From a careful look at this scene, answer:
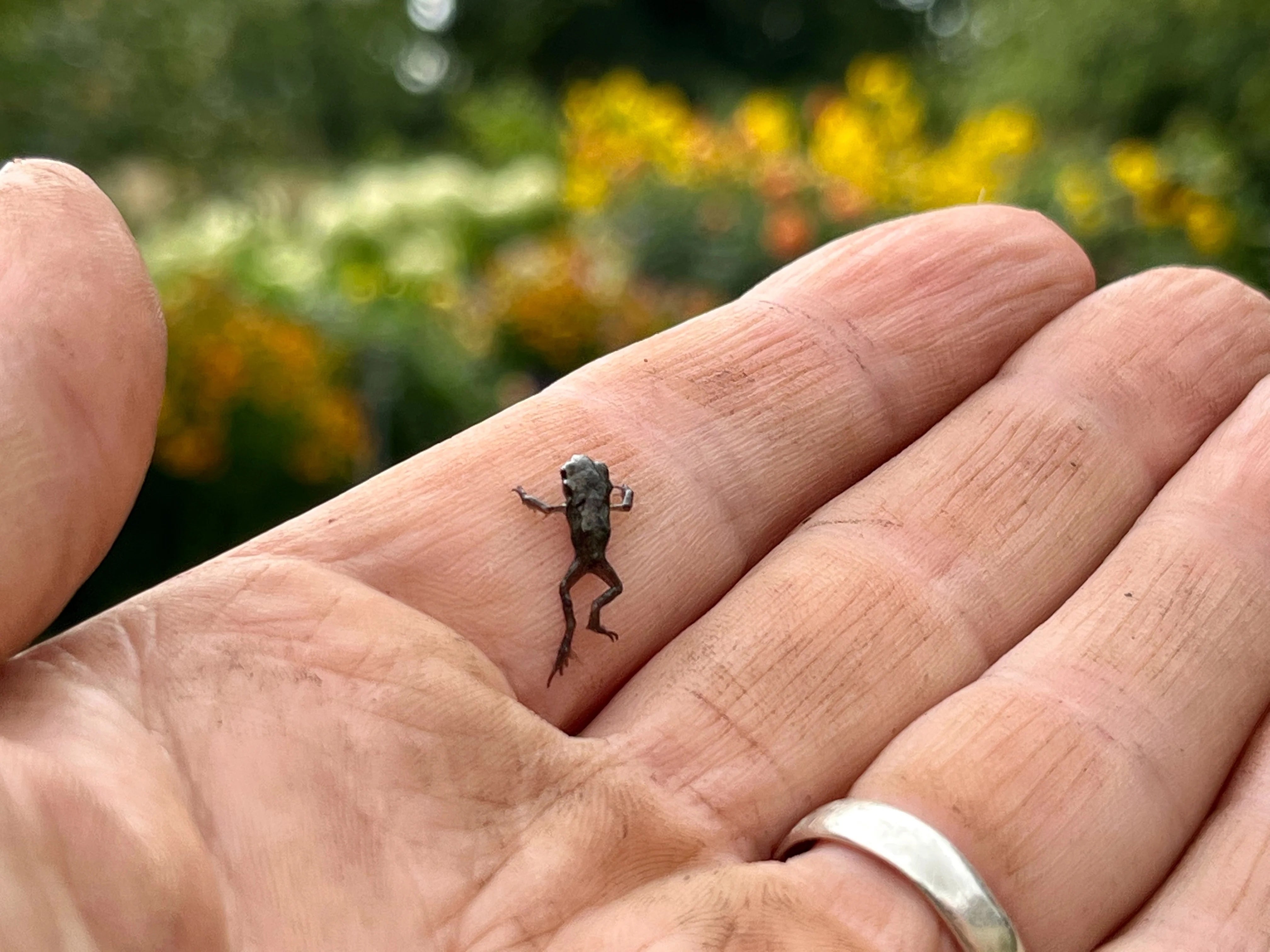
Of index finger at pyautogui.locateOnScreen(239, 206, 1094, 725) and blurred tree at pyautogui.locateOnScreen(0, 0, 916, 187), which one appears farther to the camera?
blurred tree at pyautogui.locateOnScreen(0, 0, 916, 187)

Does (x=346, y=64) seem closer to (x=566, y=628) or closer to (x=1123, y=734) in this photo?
(x=566, y=628)

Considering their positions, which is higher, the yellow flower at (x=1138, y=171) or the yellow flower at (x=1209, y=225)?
the yellow flower at (x=1138, y=171)

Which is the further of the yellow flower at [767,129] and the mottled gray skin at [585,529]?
the yellow flower at [767,129]

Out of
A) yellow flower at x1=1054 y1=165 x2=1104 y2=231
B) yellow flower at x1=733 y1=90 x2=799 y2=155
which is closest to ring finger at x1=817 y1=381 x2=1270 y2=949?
yellow flower at x1=1054 y1=165 x2=1104 y2=231

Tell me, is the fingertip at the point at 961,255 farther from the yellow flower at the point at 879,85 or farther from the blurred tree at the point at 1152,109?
the yellow flower at the point at 879,85

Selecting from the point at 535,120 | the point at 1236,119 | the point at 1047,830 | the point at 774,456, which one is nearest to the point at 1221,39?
the point at 1236,119

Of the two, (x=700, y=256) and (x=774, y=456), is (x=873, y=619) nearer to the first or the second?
(x=774, y=456)

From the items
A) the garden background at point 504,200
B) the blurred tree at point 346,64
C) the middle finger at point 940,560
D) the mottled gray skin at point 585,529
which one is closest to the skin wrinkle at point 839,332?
the middle finger at point 940,560

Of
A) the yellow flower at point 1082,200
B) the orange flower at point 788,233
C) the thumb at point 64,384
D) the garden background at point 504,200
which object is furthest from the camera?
the yellow flower at point 1082,200

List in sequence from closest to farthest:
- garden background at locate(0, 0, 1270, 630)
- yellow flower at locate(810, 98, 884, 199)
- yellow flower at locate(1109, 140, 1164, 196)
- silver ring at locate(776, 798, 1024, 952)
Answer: silver ring at locate(776, 798, 1024, 952)
garden background at locate(0, 0, 1270, 630)
yellow flower at locate(1109, 140, 1164, 196)
yellow flower at locate(810, 98, 884, 199)

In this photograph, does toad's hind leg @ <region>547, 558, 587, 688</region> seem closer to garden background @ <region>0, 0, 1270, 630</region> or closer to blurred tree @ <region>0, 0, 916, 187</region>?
garden background @ <region>0, 0, 1270, 630</region>
